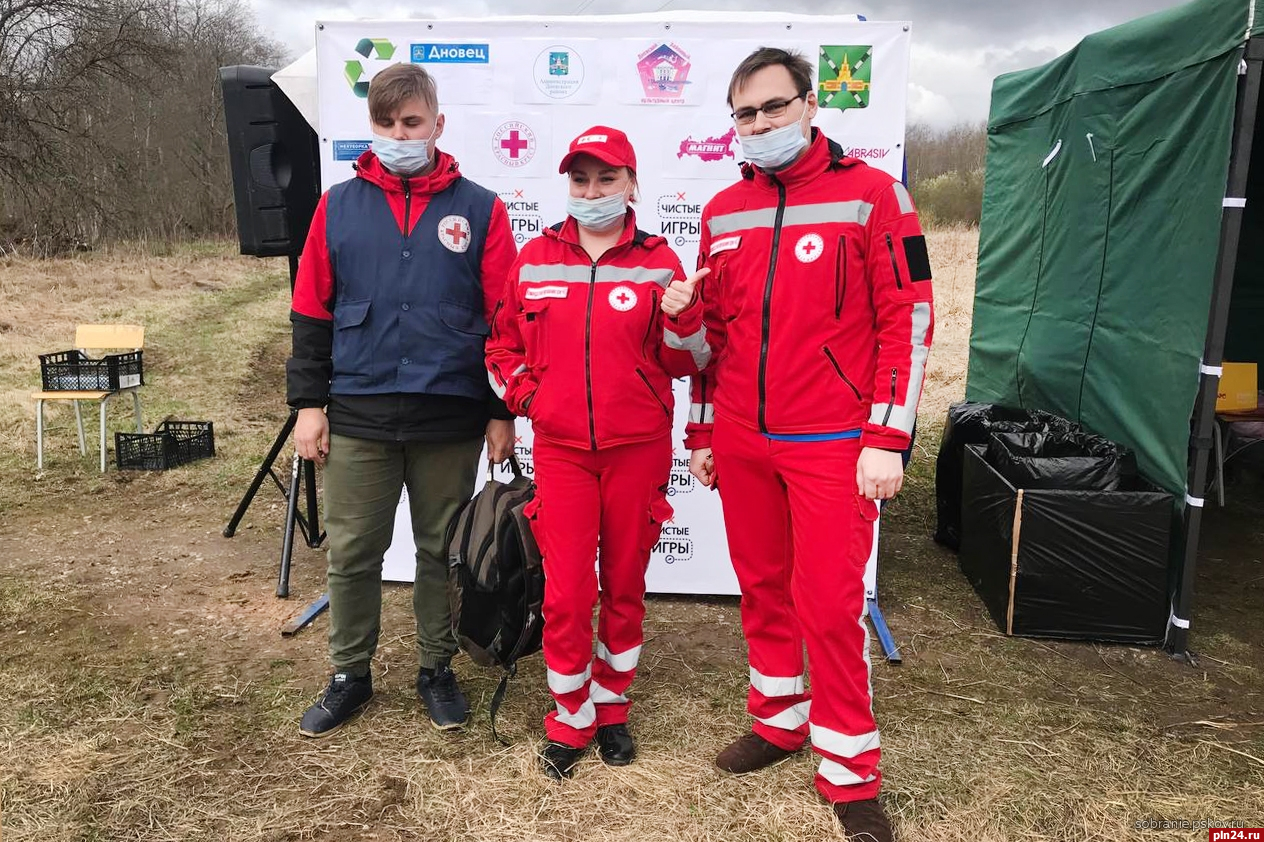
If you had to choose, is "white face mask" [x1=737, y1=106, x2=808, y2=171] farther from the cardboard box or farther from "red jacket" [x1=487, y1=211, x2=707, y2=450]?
the cardboard box

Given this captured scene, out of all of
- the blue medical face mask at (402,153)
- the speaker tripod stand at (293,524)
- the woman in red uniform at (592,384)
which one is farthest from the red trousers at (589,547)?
the speaker tripod stand at (293,524)

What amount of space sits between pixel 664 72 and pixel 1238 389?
13.0ft

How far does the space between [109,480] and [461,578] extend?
449 cm

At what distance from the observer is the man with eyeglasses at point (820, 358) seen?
210cm

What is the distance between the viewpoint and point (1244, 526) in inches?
205

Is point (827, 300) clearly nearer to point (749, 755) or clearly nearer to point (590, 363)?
point (590, 363)

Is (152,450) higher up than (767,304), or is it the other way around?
(767,304)

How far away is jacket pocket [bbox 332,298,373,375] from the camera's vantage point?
8.38 feet

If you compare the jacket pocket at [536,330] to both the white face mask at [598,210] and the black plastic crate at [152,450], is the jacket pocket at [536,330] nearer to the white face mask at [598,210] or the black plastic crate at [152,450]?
the white face mask at [598,210]

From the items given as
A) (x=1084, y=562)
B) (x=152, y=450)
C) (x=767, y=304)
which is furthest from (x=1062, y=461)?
(x=152, y=450)

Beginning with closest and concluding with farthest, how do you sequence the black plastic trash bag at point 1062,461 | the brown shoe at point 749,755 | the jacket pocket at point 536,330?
the jacket pocket at point 536,330 → the brown shoe at point 749,755 → the black plastic trash bag at point 1062,461

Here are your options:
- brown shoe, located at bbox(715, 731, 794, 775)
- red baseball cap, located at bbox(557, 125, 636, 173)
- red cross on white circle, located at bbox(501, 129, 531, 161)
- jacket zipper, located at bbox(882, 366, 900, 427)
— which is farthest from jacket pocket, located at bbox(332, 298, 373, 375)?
brown shoe, located at bbox(715, 731, 794, 775)

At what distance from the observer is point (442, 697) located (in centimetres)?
292

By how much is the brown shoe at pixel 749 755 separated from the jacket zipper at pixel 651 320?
1.23 m
